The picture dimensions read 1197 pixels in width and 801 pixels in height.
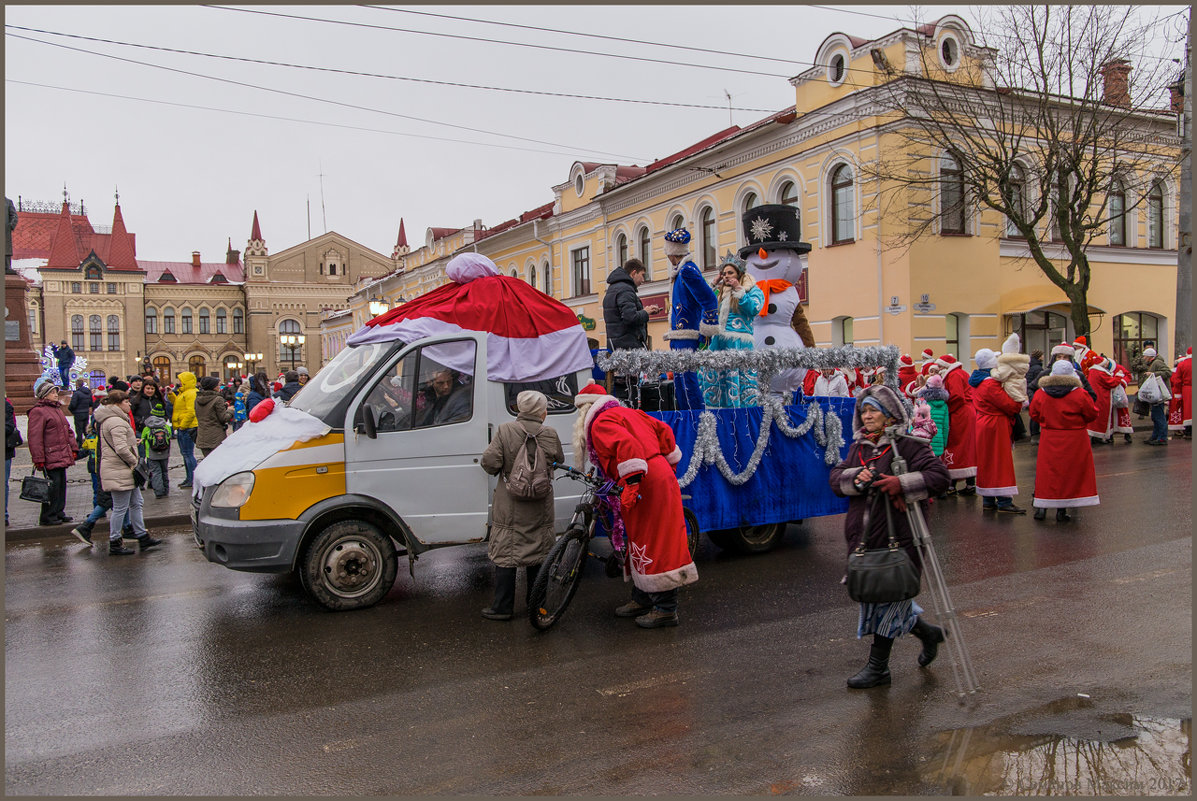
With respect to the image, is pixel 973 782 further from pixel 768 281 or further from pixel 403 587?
pixel 768 281

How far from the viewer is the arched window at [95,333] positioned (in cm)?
7969

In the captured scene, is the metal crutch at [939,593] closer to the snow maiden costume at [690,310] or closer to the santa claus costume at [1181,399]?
the snow maiden costume at [690,310]

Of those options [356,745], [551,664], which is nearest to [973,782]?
[551,664]

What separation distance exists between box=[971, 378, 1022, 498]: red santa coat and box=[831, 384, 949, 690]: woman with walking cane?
20.2 feet

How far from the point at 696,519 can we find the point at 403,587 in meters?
2.66

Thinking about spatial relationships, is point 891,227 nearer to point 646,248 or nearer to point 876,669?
point 646,248

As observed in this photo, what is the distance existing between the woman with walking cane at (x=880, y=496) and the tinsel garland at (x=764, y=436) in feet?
8.67

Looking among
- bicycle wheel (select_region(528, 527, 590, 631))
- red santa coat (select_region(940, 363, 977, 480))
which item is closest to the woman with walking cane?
bicycle wheel (select_region(528, 527, 590, 631))

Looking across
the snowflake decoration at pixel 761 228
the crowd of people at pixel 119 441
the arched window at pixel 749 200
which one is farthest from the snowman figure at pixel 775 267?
the arched window at pixel 749 200

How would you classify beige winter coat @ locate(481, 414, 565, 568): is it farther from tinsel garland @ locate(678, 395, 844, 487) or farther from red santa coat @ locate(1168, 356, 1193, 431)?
red santa coat @ locate(1168, 356, 1193, 431)

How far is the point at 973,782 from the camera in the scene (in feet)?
12.4

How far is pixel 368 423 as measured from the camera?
6.67 m

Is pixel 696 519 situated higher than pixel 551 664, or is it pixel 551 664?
pixel 696 519

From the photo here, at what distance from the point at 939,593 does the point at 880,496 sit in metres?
0.63
